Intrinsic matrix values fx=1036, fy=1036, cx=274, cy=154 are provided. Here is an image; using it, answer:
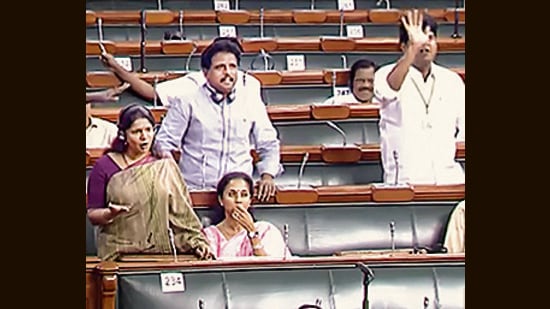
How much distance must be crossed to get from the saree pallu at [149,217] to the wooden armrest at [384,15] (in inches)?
20.1

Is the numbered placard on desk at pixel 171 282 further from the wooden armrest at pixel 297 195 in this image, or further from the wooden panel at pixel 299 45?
the wooden panel at pixel 299 45

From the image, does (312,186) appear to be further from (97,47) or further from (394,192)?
(97,47)

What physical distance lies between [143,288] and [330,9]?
0.71 meters

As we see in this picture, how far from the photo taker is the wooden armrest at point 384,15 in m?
2.06

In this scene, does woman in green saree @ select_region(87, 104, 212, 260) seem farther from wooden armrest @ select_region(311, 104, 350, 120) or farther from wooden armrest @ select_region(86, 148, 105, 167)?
wooden armrest @ select_region(311, 104, 350, 120)

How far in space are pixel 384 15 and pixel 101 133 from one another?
611mm

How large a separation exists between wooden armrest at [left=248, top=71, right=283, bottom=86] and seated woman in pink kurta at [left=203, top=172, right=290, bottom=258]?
195mm

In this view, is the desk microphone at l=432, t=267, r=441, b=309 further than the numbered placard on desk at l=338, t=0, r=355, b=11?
No

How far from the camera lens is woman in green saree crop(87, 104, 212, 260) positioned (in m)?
1.91

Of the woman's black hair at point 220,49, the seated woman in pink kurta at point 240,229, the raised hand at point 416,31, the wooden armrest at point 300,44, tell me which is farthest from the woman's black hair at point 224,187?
the raised hand at point 416,31

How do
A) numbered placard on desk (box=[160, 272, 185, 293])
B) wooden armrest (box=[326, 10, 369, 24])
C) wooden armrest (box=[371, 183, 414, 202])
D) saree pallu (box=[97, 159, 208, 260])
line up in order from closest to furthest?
1. numbered placard on desk (box=[160, 272, 185, 293])
2. saree pallu (box=[97, 159, 208, 260])
3. wooden armrest (box=[371, 183, 414, 202])
4. wooden armrest (box=[326, 10, 369, 24])

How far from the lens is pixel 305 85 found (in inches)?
83.4

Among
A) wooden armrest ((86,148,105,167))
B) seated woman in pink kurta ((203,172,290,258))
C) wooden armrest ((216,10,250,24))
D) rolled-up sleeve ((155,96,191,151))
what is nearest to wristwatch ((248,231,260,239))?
seated woman in pink kurta ((203,172,290,258))

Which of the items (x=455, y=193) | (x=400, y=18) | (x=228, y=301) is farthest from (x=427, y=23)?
(x=228, y=301)
